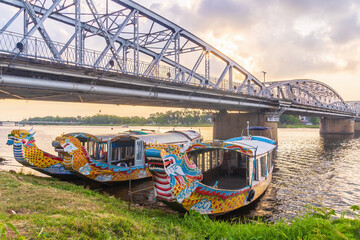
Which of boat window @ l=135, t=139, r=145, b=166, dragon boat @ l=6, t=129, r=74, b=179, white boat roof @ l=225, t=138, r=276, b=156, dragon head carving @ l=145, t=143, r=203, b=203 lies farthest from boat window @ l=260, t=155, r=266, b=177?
dragon boat @ l=6, t=129, r=74, b=179

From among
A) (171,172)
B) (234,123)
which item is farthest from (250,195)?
(234,123)

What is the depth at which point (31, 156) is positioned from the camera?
14.8 meters

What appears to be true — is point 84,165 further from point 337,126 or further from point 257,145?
point 337,126

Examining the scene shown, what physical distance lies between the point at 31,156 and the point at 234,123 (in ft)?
116

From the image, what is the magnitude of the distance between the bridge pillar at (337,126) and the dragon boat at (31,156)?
3096 inches

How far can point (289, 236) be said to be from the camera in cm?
557

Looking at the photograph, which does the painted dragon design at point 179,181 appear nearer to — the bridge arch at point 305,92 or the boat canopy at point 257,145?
the boat canopy at point 257,145

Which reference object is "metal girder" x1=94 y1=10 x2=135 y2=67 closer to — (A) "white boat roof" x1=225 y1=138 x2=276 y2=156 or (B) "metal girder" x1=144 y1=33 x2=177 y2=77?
(B) "metal girder" x1=144 y1=33 x2=177 y2=77

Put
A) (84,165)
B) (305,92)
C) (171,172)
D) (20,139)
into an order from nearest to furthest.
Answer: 1. (171,172)
2. (84,165)
3. (20,139)
4. (305,92)

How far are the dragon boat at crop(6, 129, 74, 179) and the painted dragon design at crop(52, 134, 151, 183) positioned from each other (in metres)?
2.15

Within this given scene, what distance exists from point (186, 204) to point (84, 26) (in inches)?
768

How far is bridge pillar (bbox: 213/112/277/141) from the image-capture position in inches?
1658

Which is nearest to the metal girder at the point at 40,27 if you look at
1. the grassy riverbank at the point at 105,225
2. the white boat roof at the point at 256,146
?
the grassy riverbank at the point at 105,225

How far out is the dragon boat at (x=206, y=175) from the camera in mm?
7379
